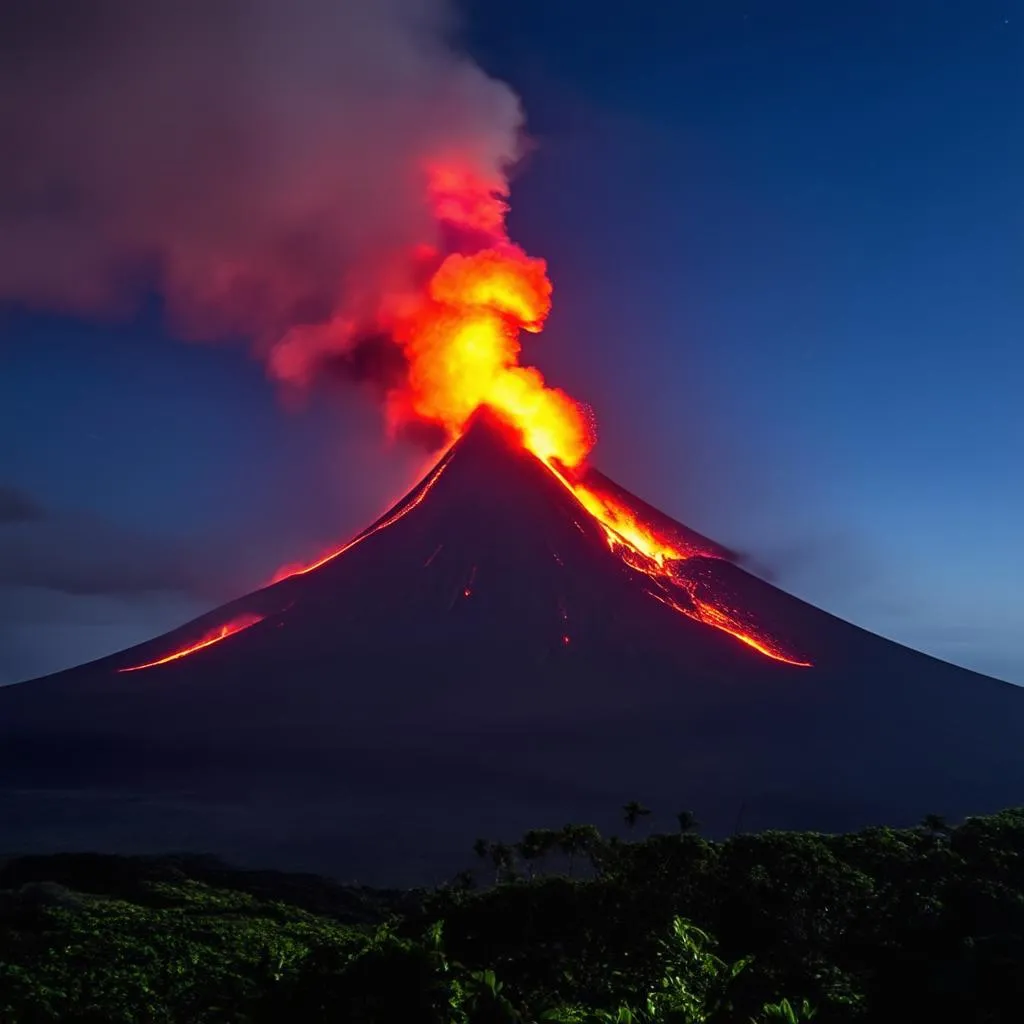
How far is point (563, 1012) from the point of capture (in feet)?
33.0

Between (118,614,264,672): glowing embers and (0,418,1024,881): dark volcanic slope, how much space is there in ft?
4.44

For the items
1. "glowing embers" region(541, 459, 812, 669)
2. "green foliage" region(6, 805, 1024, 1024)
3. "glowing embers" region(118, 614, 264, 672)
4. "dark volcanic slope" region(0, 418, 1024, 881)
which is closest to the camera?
"green foliage" region(6, 805, 1024, 1024)

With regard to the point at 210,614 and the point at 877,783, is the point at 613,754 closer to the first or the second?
the point at 877,783

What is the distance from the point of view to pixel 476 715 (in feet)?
224

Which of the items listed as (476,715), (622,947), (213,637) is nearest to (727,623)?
(476,715)

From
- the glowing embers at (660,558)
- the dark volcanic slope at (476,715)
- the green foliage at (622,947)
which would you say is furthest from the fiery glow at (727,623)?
the green foliage at (622,947)

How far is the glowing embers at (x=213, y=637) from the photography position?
85.2 m

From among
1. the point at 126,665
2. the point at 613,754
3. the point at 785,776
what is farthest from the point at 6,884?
the point at 126,665

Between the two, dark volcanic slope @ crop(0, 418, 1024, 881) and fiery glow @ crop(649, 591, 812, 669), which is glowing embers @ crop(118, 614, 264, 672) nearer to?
dark volcanic slope @ crop(0, 418, 1024, 881)


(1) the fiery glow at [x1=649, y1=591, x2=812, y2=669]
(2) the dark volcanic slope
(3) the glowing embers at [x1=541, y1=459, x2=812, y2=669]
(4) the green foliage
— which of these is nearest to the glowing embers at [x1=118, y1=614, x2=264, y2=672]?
(2) the dark volcanic slope

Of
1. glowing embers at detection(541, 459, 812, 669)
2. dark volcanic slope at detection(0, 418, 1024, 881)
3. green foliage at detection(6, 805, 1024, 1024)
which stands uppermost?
glowing embers at detection(541, 459, 812, 669)

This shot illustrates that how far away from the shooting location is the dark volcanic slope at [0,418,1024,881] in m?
52.2

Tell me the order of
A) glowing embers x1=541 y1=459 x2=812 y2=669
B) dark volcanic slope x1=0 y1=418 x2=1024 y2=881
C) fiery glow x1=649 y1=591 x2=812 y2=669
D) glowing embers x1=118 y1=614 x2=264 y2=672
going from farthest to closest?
glowing embers x1=118 y1=614 x2=264 y2=672 < glowing embers x1=541 y1=459 x2=812 y2=669 < fiery glow x1=649 y1=591 x2=812 y2=669 < dark volcanic slope x1=0 y1=418 x2=1024 y2=881

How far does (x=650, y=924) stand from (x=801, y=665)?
2513 inches
